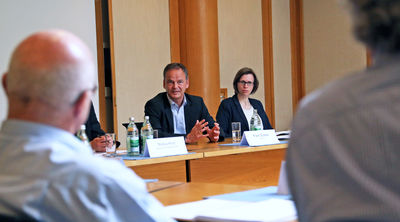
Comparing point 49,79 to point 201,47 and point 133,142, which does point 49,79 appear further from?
point 201,47

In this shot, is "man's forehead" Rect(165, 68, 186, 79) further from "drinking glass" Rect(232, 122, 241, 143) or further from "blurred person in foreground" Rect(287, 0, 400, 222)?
"blurred person in foreground" Rect(287, 0, 400, 222)

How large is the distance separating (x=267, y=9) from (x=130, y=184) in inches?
333

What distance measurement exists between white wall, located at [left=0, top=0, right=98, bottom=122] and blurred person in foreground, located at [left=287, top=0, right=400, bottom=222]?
4.20 m

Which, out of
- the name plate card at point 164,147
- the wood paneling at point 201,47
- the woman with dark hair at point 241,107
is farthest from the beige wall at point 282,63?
the name plate card at point 164,147

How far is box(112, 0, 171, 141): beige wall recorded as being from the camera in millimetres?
6852

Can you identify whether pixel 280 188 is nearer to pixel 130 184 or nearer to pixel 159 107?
pixel 130 184

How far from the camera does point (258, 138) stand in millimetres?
4262

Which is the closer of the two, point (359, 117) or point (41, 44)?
point (359, 117)

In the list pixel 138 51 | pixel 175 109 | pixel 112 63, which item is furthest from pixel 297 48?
pixel 175 109

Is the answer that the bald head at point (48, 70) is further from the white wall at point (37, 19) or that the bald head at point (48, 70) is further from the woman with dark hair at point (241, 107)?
the woman with dark hair at point (241, 107)

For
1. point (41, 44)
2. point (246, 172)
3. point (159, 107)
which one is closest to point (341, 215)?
point (41, 44)

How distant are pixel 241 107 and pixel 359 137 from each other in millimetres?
4722

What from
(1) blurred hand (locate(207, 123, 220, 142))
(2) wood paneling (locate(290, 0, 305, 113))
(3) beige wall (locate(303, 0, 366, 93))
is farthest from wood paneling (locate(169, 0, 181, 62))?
(3) beige wall (locate(303, 0, 366, 93))

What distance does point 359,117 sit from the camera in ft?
2.67
